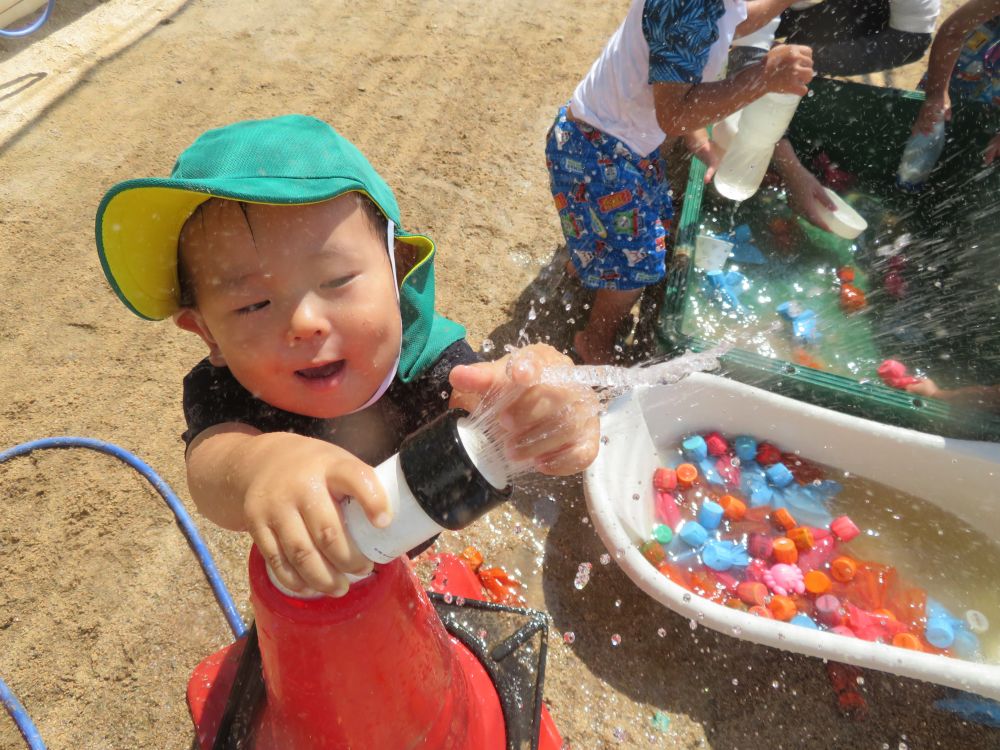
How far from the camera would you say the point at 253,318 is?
1168 mm

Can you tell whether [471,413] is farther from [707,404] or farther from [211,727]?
[707,404]

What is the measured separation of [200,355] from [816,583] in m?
2.54

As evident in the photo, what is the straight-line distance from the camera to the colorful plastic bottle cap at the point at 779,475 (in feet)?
8.61

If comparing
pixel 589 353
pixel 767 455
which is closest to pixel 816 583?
pixel 767 455

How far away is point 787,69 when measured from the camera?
2.29 meters

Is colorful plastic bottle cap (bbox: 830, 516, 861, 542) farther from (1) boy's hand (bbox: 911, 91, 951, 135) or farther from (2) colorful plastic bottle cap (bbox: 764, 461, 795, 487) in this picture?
(1) boy's hand (bbox: 911, 91, 951, 135)

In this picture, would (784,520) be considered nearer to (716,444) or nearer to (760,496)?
(760,496)

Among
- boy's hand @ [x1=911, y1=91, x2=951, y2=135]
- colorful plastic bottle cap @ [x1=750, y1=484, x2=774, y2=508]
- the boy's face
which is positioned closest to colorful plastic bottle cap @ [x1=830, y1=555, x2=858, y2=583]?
colorful plastic bottle cap @ [x1=750, y1=484, x2=774, y2=508]

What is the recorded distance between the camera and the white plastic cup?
3.27 meters

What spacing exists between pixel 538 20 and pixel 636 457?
349 centimetres

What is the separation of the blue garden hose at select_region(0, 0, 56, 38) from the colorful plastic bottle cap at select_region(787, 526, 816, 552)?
4974mm

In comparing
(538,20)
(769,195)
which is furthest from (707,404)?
(538,20)

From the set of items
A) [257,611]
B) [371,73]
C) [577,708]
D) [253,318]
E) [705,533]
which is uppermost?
[253,318]

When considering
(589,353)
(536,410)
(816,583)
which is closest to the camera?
(536,410)
